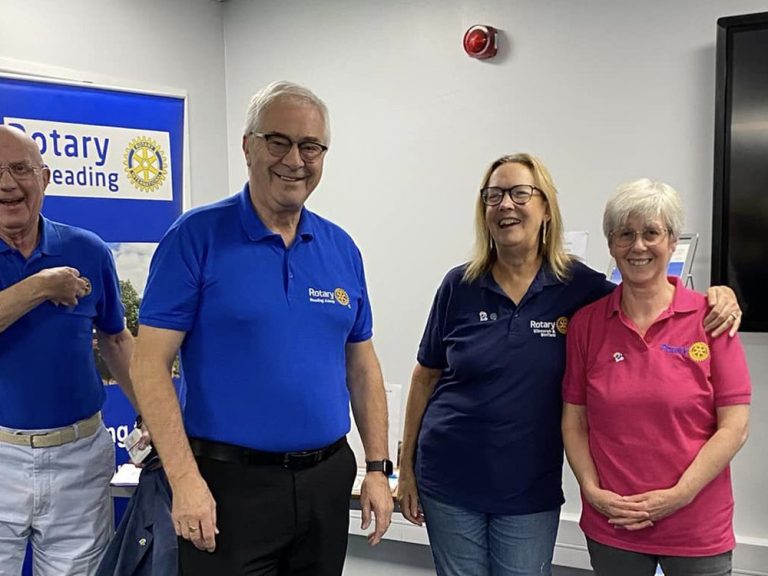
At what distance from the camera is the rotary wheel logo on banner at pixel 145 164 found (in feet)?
11.1

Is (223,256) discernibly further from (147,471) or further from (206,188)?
(206,188)

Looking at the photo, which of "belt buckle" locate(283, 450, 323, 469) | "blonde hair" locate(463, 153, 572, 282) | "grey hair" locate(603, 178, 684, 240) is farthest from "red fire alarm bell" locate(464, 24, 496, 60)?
"belt buckle" locate(283, 450, 323, 469)

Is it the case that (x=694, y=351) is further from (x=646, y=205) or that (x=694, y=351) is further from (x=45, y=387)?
(x=45, y=387)

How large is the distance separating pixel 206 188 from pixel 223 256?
226 cm

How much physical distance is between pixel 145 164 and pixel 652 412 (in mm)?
2472

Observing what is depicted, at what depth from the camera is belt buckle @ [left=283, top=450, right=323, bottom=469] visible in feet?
5.54

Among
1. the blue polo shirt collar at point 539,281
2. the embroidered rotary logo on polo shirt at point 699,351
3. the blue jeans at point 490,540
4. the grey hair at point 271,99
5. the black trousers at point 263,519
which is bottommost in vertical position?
the blue jeans at point 490,540

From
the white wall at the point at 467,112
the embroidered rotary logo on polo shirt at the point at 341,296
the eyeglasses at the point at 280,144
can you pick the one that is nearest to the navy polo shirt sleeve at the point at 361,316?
the embroidered rotary logo on polo shirt at the point at 341,296

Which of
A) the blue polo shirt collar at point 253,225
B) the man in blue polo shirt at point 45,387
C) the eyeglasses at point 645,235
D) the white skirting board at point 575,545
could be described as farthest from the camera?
the white skirting board at point 575,545

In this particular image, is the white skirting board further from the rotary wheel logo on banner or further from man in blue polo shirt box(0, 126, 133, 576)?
the rotary wheel logo on banner

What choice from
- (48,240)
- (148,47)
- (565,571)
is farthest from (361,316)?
(148,47)

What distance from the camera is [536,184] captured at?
2010 millimetres

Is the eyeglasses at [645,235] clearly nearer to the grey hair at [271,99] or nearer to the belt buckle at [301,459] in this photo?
the grey hair at [271,99]

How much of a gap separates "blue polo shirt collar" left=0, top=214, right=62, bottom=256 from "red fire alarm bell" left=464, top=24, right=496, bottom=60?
1.78 m
